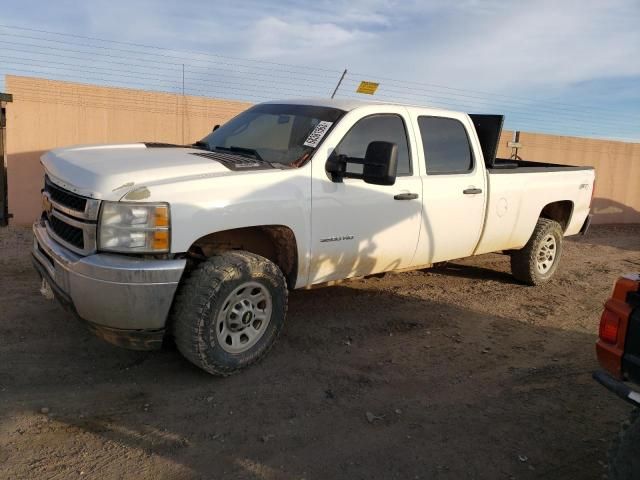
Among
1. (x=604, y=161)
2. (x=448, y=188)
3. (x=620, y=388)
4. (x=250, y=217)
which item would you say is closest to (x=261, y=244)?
(x=250, y=217)

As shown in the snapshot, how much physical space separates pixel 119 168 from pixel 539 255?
5.08 meters

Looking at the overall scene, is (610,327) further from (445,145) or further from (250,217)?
(445,145)

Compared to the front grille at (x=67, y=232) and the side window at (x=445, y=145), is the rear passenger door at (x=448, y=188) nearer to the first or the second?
the side window at (x=445, y=145)

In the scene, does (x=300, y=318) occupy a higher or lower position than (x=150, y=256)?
lower

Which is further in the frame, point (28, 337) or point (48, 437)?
point (28, 337)

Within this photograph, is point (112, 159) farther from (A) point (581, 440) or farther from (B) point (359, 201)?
(A) point (581, 440)

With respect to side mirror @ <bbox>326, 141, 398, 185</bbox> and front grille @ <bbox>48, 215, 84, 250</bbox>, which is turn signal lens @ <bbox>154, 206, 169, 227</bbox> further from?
side mirror @ <bbox>326, 141, 398, 185</bbox>

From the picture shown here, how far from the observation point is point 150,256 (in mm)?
3451

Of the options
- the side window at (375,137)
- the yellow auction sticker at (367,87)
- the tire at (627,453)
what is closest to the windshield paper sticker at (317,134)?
the side window at (375,137)

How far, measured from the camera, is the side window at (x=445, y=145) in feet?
16.9

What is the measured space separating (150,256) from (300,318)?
6.65ft

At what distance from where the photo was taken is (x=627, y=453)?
238cm

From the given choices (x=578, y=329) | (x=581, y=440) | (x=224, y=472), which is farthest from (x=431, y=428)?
(x=578, y=329)

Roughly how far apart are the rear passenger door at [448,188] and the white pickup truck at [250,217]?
1 centimetres
